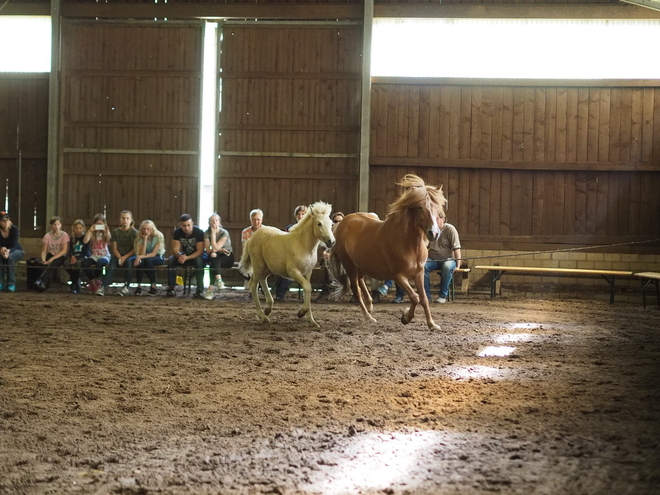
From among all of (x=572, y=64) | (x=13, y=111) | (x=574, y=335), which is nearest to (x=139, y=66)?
(x=13, y=111)

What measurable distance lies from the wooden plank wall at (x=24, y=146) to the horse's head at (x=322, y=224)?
8.04 m

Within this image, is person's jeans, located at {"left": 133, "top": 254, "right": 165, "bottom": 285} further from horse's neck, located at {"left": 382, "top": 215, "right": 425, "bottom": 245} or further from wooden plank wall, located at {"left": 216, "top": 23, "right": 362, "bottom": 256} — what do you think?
horse's neck, located at {"left": 382, "top": 215, "right": 425, "bottom": 245}

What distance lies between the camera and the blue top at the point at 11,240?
12.2m

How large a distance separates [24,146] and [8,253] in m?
3.21

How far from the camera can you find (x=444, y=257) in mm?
11477

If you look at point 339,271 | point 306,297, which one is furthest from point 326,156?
point 306,297

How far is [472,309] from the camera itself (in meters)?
10.2

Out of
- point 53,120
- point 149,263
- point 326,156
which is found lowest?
point 149,263

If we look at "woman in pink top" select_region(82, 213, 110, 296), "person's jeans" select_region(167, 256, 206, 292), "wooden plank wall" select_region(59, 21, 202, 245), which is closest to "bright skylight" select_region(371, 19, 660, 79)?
"wooden plank wall" select_region(59, 21, 202, 245)

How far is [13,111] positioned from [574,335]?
1142 cm

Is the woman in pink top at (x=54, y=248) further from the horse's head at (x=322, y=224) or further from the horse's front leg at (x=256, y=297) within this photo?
the horse's head at (x=322, y=224)

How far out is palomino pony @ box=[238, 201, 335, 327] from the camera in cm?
802

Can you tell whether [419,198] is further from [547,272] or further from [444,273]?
[547,272]

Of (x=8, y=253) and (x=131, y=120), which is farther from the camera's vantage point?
(x=131, y=120)
